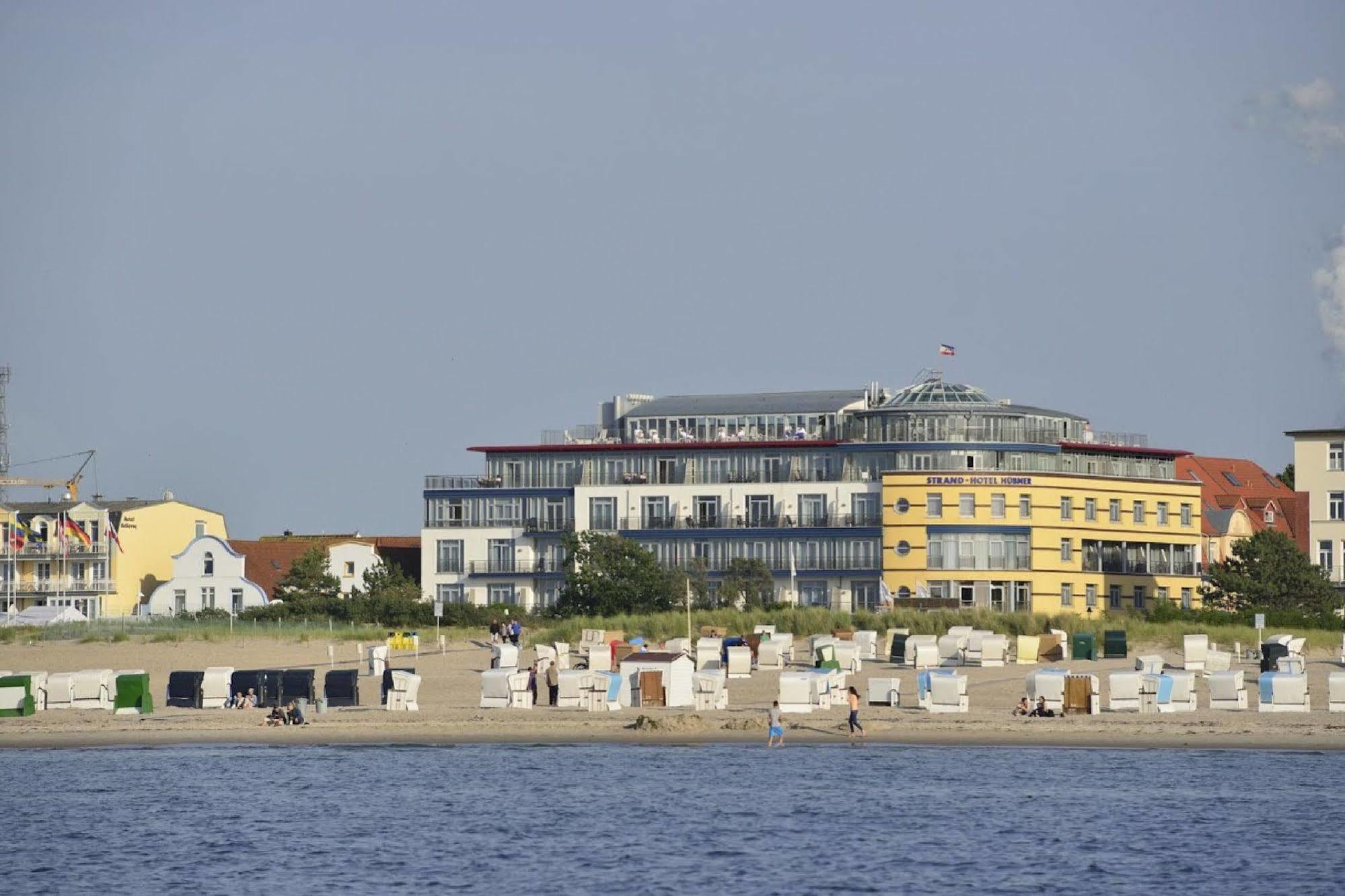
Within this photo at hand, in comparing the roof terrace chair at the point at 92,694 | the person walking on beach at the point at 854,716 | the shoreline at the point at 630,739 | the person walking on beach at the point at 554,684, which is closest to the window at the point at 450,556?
the roof terrace chair at the point at 92,694

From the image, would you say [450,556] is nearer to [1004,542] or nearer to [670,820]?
[1004,542]

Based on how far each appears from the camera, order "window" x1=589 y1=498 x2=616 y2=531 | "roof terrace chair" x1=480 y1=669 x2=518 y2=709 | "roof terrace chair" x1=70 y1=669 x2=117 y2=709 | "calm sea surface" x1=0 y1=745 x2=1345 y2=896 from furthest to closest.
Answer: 1. "window" x1=589 y1=498 x2=616 y2=531
2. "roof terrace chair" x1=70 y1=669 x2=117 y2=709
3. "roof terrace chair" x1=480 y1=669 x2=518 y2=709
4. "calm sea surface" x1=0 y1=745 x2=1345 y2=896

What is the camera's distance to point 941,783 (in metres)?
53.0

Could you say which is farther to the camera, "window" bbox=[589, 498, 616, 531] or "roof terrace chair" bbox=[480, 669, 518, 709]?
"window" bbox=[589, 498, 616, 531]

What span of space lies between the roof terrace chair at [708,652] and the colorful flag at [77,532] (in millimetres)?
63143

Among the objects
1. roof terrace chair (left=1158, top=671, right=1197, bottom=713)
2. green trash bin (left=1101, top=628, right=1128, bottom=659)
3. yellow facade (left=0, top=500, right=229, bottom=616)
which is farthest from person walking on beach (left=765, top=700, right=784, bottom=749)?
Answer: yellow facade (left=0, top=500, right=229, bottom=616)

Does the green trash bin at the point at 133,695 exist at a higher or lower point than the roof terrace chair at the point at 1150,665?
lower

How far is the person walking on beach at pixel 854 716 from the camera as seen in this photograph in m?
56.2

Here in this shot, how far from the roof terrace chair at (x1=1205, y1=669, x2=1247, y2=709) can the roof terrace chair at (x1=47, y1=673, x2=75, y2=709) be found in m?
30.4

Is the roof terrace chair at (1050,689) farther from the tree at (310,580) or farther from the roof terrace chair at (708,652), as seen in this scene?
the tree at (310,580)

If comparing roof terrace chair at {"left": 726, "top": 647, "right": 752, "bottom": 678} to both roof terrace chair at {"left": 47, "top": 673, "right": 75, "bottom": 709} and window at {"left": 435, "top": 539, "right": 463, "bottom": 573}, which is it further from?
window at {"left": 435, "top": 539, "right": 463, "bottom": 573}

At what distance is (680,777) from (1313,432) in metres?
68.5

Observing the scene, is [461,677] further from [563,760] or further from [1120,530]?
[1120,530]

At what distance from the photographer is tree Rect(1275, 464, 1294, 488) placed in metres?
158
